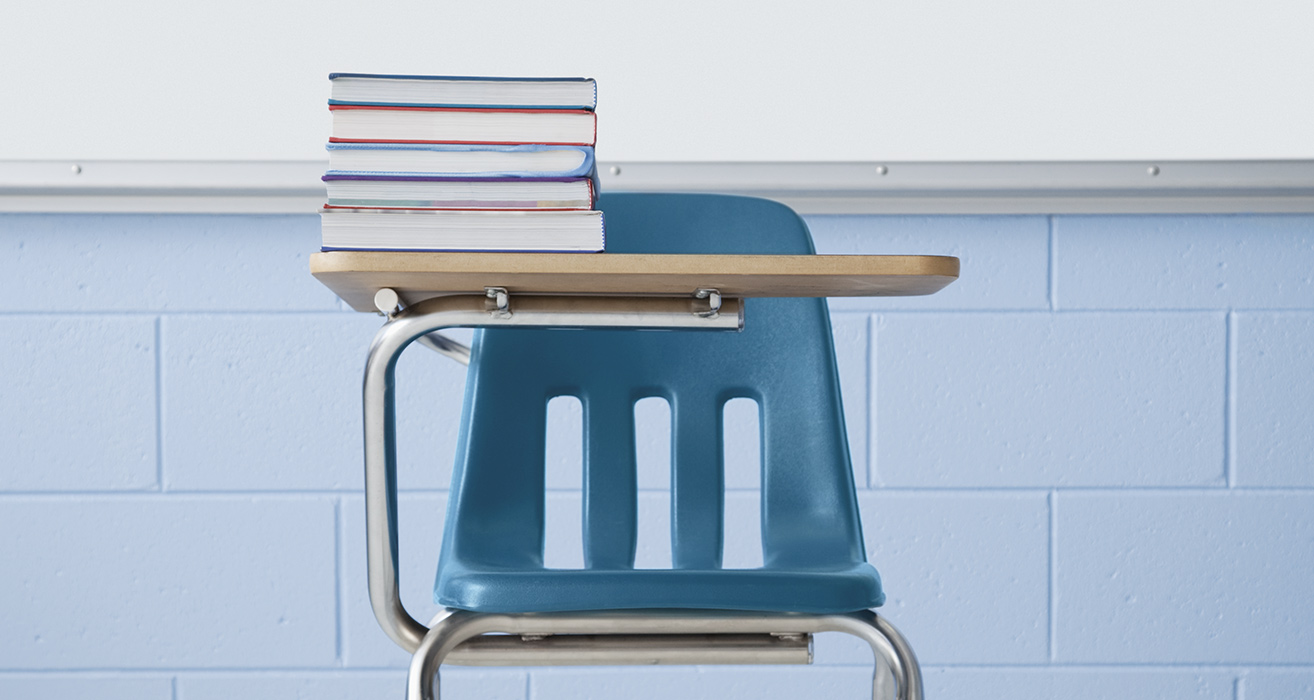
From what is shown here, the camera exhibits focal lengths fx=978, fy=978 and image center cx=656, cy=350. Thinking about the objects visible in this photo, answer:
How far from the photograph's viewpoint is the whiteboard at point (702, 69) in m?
1.33

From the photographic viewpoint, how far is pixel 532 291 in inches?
27.2

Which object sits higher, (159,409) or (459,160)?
(459,160)

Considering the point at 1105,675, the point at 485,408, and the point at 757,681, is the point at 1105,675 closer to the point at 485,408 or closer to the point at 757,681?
the point at 757,681

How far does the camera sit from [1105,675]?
4.73 ft

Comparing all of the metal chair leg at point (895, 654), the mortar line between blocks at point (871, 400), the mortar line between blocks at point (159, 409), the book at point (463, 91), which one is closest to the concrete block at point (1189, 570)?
the mortar line between blocks at point (871, 400)

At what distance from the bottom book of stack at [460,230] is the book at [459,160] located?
26 mm

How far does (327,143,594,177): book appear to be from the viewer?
2.03 feet

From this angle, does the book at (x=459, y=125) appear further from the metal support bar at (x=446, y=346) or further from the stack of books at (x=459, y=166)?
the metal support bar at (x=446, y=346)

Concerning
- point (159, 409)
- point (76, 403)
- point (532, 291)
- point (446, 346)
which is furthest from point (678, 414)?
point (76, 403)

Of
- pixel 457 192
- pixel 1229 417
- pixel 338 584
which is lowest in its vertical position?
pixel 338 584

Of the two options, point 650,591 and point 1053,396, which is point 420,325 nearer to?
point 650,591

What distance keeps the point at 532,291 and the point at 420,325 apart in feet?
0.27

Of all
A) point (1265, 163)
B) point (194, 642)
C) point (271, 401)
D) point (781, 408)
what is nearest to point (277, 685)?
point (194, 642)

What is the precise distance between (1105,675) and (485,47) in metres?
1.27
